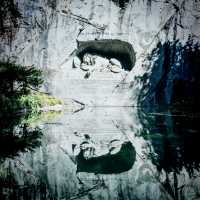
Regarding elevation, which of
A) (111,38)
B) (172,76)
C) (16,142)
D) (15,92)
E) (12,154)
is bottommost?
(12,154)

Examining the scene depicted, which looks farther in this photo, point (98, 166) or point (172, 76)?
point (172, 76)

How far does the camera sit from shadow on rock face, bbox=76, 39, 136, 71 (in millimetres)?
23969

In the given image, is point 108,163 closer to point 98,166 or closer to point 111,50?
point 98,166

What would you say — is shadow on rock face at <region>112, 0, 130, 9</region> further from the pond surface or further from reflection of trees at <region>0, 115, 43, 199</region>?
the pond surface

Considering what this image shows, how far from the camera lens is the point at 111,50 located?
25344mm

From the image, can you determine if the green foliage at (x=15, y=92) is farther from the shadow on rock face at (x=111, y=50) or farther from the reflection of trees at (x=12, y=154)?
the reflection of trees at (x=12, y=154)

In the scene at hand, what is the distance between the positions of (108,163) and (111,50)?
20470 mm

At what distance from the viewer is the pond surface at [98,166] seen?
12.4 ft

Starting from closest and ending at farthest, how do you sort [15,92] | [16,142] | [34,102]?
[16,142] < [15,92] < [34,102]

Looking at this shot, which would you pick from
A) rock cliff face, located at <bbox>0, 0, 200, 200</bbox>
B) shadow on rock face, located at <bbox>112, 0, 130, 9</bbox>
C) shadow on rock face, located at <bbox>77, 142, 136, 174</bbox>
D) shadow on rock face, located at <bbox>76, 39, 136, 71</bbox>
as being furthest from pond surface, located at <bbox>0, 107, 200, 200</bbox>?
shadow on rock face, located at <bbox>112, 0, 130, 9</bbox>

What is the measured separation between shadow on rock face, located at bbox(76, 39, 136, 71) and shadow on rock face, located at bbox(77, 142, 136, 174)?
18164 millimetres

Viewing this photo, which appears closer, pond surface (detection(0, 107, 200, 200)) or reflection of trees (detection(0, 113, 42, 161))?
pond surface (detection(0, 107, 200, 200))

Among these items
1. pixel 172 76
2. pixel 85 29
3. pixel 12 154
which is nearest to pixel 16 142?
pixel 12 154

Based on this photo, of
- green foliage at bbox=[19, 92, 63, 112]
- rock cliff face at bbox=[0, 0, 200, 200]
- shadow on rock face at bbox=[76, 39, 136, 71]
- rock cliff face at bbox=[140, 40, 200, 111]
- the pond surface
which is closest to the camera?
the pond surface
